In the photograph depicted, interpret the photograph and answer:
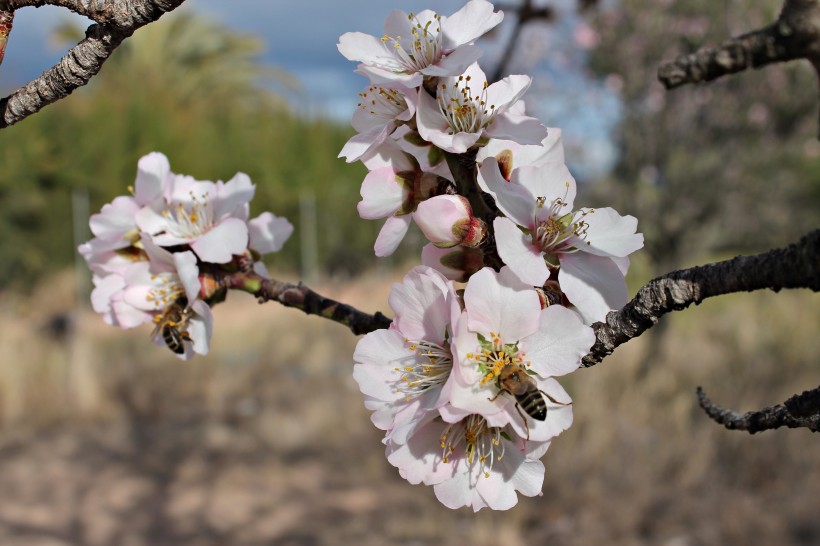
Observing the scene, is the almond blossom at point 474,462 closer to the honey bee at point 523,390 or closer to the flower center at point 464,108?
the honey bee at point 523,390

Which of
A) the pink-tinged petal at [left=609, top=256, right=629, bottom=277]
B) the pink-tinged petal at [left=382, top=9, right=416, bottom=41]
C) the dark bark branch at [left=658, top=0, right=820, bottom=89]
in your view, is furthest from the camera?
the pink-tinged petal at [left=382, top=9, right=416, bottom=41]

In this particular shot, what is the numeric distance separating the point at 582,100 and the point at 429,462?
7604 mm


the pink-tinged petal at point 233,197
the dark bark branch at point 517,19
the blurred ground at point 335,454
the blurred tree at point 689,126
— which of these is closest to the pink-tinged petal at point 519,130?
the pink-tinged petal at point 233,197

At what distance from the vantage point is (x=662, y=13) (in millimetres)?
6926

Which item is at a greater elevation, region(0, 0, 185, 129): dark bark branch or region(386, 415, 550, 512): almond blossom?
region(0, 0, 185, 129): dark bark branch

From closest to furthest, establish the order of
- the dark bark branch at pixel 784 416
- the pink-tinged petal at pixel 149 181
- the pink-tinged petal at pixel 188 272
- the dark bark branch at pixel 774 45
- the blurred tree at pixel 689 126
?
the dark bark branch at pixel 774 45, the dark bark branch at pixel 784 416, the pink-tinged petal at pixel 188 272, the pink-tinged petal at pixel 149 181, the blurred tree at pixel 689 126

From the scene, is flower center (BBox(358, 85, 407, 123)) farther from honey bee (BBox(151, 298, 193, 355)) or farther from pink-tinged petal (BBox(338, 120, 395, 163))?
honey bee (BBox(151, 298, 193, 355))

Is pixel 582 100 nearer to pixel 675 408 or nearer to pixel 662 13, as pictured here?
pixel 662 13

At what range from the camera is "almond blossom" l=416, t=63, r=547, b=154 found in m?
0.77

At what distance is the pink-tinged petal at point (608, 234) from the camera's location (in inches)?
31.4

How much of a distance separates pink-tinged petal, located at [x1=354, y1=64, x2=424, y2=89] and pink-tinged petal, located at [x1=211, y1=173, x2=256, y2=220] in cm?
39

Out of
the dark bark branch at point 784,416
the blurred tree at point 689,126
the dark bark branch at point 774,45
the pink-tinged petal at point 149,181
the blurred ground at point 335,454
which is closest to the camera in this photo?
the dark bark branch at point 774,45

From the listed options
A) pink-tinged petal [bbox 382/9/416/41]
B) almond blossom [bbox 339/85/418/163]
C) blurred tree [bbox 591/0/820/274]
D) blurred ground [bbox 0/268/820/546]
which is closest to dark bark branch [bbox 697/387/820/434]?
almond blossom [bbox 339/85/418/163]

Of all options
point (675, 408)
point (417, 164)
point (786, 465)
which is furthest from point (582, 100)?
point (417, 164)
